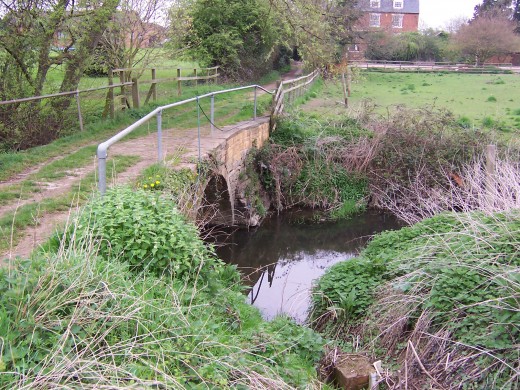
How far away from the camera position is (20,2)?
1055 cm

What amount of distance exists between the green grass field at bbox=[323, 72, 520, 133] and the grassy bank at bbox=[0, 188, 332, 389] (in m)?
13.9

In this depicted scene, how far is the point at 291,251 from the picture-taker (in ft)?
38.9

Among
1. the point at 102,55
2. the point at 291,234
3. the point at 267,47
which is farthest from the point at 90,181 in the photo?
the point at 267,47

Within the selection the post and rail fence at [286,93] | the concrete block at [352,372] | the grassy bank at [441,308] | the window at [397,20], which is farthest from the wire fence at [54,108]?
the window at [397,20]

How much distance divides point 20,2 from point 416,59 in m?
51.8

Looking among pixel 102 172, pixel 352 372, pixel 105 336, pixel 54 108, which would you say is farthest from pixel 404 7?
pixel 105 336

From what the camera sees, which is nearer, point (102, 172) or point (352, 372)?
point (102, 172)

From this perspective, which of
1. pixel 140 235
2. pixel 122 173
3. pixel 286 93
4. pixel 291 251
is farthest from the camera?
pixel 286 93

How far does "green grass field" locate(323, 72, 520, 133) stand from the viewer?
20656mm

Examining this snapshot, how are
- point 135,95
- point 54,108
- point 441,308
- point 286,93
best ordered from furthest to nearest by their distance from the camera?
1. point 286,93
2. point 135,95
3. point 54,108
4. point 441,308

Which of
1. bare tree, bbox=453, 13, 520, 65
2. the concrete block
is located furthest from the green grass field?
the concrete block

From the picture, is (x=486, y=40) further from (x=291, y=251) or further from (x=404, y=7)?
(x=291, y=251)

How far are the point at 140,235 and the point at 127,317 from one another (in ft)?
4.40

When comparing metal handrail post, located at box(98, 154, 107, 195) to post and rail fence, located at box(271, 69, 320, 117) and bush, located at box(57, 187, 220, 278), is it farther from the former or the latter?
post and rail fence, located at box(271, 69, 320, 117)
